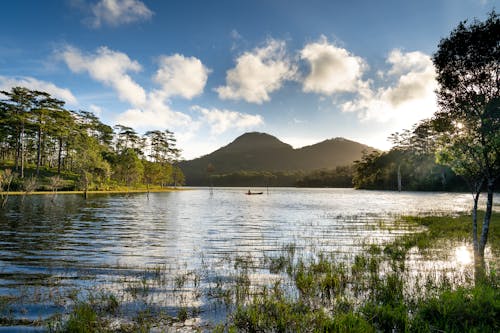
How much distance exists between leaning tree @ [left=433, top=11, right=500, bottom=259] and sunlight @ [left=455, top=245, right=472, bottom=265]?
776 millimetres

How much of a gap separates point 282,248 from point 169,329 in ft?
45.4

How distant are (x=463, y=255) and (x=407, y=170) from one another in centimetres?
15482

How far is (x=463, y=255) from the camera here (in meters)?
18.3

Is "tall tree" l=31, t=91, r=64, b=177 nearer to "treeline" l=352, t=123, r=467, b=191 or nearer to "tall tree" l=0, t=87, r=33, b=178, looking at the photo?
"tall tree" l=0, t=87, r=33, b=178

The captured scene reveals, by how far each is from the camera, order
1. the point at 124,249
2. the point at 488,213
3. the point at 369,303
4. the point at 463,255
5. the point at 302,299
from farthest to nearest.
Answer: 1. the point at 124,249
2. the point at 463,255
3. the point at 488,213
4. the point at 302,299
5. the point at 369,303

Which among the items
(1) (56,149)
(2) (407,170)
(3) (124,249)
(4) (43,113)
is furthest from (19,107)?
(2) (407,170)

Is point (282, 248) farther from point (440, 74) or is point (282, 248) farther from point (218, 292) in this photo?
point (440, 74)

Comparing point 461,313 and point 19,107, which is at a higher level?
point 19,107

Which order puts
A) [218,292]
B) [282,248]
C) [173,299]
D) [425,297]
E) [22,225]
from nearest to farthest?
[425,297] → [173,299] → [218,292] → [282,248] → [22,225]

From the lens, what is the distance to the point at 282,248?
2164 cm

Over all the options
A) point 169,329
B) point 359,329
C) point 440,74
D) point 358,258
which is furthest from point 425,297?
point 440,74

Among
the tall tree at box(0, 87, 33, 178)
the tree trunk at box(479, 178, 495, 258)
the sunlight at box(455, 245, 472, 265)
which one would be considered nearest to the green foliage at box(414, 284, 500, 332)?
the tree trunk at box(479, 178, 495, 258)

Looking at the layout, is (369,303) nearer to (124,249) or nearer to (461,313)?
(461,313)

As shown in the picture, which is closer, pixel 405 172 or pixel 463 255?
pixel 463 255
